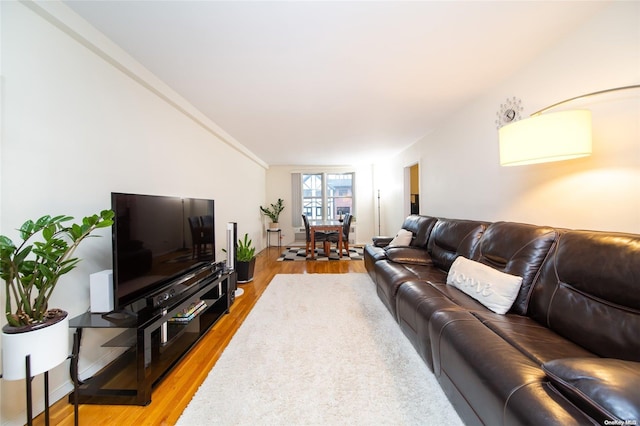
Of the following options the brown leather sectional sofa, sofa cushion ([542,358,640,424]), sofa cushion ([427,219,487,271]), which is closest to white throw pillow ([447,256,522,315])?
the brown leather sectional sofa

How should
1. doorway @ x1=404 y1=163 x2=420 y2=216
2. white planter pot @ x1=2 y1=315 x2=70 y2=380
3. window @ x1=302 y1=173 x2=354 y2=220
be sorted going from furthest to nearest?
window @ x1=302 y1=173 x2=354 y2=220
doorway @ x1=404 y1=163 x2=420 y2=216
white planter pot @ x1=2 y1=315 x2=70 y2=380

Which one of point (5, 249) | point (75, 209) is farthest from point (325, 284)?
point (5, 249)

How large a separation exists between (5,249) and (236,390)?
1.35 metres

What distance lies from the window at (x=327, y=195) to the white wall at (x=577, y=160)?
13.8 ft

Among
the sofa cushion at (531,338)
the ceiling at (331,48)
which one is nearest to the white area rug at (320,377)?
the sofa cushion at (531,338)

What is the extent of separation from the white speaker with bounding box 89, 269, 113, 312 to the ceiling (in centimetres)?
167

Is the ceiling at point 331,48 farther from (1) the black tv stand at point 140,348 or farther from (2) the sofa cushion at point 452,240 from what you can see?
(1) the black tv stand at point 140,348

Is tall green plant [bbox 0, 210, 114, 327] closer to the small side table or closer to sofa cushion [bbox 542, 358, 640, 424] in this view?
sofa cushion [bbox 542, 358, 640, 424]

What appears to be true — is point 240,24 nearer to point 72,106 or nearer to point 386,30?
point 386,30

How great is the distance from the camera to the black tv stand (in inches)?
54.2

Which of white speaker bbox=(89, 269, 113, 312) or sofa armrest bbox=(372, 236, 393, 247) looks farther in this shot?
sofa armrest bbox=(372, 236, 393, 247)

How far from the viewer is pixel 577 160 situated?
1708mm

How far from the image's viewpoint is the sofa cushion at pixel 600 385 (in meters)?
0.65

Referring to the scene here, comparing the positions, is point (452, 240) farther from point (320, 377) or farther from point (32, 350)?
point (32, 350)
